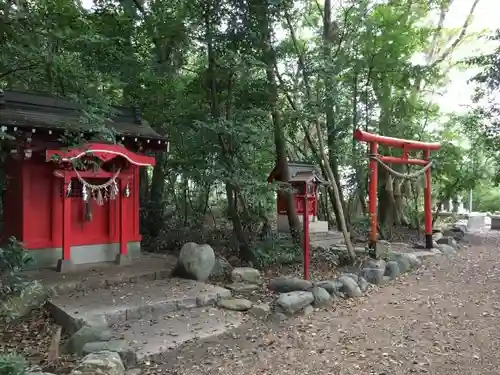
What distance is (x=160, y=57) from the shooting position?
9.18m

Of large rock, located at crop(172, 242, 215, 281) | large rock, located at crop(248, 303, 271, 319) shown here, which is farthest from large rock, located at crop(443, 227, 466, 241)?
large rock, located at crop(248, 303, 271, 319)

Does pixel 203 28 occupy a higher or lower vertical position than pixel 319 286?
higher

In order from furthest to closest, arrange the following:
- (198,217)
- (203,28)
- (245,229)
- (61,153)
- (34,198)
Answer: (198,217)
(245,229)
(203,28)
(34,198)
(61,153)

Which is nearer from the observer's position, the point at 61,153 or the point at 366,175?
the point at 61,153

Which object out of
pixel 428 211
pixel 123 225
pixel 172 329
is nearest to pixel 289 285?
pixel 172 329

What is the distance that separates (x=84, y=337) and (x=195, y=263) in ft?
9.50

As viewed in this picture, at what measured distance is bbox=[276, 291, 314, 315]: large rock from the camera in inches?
242

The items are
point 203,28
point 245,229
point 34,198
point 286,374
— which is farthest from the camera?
point 245,229

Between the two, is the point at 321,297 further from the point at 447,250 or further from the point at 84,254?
the point at 447,250

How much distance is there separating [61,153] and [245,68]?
347cm

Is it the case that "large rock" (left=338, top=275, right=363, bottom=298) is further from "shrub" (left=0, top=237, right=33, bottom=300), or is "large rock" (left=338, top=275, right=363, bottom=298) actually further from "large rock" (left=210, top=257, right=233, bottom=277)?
"shrub" (left=0, top=237, right=33, bottom=300)

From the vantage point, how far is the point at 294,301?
6.22 m

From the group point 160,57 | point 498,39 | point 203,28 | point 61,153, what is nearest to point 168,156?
point 160,57

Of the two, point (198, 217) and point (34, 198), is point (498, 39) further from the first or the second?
point (34, 198)
